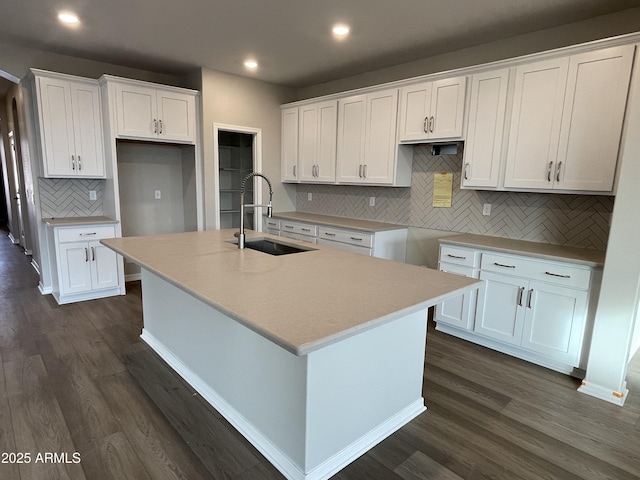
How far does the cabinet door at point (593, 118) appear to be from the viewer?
8.34 ft

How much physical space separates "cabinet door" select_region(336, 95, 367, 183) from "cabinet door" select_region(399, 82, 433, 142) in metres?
0.54

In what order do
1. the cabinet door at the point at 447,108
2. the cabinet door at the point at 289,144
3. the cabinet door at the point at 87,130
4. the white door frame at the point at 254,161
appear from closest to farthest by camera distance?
the cabinet door at the point at 447,108 → the cabinet door at the point at 87,130 → the white door frame at the point at 254,161 → the cabinet door at the point at 289,144

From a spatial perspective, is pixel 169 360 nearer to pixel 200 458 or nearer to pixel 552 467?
pixel 200 458

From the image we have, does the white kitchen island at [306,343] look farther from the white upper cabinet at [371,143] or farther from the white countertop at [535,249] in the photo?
the white upper cabinet at [371,143]

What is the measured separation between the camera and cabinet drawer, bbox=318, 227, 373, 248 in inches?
157

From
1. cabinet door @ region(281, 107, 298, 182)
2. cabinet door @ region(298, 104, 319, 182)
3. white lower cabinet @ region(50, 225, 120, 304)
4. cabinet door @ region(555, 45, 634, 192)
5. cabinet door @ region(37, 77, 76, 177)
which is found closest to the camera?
cabinet door @ region(555, 45, 634, 192)

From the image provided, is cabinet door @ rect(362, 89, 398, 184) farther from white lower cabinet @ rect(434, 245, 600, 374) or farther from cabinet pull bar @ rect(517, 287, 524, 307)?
cabinet pull bar @ rect(517, 287, 524, 307)

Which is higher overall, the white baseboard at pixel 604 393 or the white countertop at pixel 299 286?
the white countertop at pixel 299 286

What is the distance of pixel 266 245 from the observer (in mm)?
3096

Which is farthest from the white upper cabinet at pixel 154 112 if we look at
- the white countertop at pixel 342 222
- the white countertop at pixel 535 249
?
the white countertop at pixel 535 249

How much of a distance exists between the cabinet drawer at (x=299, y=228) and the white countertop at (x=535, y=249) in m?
1.74

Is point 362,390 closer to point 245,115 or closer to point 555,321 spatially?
point 555,321

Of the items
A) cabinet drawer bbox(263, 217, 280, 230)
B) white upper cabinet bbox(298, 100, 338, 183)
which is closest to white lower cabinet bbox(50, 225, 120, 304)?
cabinet drawer bbox(263, 217, 280, 230)

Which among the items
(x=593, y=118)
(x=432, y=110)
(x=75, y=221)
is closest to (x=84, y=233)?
(x=75, y=221)
